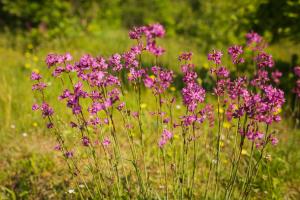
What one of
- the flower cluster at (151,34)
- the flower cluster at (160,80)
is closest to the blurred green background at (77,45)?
the flower cluster at (160,80)

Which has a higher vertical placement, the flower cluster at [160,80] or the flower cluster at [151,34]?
the flower cluster at [151,34]

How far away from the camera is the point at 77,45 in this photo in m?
9.70

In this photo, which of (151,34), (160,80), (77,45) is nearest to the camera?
(160,80)

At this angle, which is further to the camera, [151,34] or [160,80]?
[151,34]

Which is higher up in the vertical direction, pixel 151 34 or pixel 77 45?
pixel 151 34

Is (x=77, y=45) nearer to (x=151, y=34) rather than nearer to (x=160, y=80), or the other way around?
(x=151, y=34)

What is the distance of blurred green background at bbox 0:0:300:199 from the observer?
4.24m

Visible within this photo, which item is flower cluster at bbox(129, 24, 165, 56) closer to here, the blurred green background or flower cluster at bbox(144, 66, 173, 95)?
flower cluster at bbox(144, 66, 173, 95)

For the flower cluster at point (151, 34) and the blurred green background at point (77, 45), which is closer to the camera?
the flower cluster at point (151, 34)

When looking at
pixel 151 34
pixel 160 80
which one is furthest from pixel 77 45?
pixel 160 80

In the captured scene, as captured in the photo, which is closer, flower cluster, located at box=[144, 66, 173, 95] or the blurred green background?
flower cluster, located at box=[144, 66, 173, 95]

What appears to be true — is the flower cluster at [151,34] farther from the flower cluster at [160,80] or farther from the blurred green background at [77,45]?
the blurred green background at [77,45]

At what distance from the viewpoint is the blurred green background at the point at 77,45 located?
13.9ft

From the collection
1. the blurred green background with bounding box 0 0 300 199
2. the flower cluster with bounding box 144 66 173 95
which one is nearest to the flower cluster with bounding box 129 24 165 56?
the flower cluster with bounding box 144 66 173 95
